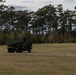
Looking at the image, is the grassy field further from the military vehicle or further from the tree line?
the tree line

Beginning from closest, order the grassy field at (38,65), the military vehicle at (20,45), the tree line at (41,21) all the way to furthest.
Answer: the grassy field at (38,65) < the military vehicle at (20,45) < the tree line at (41,21)

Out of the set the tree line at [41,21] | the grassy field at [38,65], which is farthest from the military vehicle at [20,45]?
the tree line at [41,21]

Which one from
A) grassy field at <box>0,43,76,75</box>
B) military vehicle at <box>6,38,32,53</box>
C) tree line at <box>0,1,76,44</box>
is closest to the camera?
grassy field at <box>0,43,76,75</box>

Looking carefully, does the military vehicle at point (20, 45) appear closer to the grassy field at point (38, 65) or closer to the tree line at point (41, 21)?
the grassy field at point (38, 65)

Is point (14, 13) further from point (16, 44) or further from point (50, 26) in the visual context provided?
point (16, 44)

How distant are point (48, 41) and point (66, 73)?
92863 millimetres

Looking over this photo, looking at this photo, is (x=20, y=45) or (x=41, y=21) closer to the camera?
(x=20, y=45)

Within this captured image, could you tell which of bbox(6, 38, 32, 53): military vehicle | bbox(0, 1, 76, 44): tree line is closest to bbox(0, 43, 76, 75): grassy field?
bbox(6, 38, 32, 53): military vehicle

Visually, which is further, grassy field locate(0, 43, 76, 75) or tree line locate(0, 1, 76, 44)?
tree line locate(0, 1, 76, 44)

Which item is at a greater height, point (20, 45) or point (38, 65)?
point (20, 45)

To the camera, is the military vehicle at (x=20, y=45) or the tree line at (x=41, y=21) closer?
the military vehicle at (x=20, y=45)

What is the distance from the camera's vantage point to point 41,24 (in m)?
134

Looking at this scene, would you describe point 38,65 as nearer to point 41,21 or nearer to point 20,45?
point 20,45

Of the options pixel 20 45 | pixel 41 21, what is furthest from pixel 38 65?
pixel 41 21
